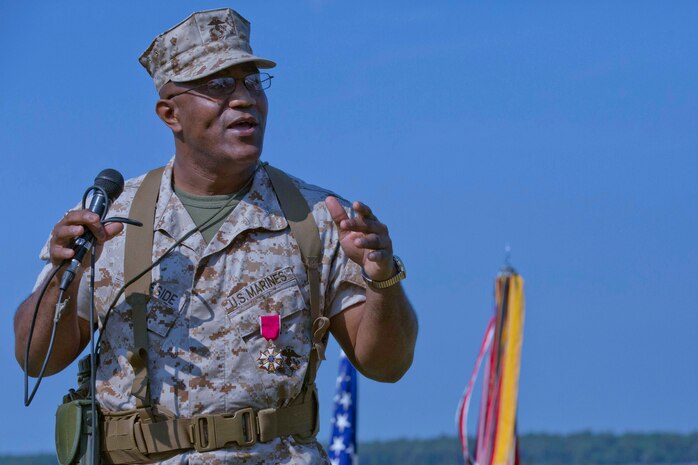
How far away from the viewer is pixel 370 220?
5672mm

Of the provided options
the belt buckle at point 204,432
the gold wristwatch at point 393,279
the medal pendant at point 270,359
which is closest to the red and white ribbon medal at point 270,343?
the medal pendant at point 270,359

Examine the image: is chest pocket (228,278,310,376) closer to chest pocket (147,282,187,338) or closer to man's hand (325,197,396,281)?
chest pocket (147,282,187,338)

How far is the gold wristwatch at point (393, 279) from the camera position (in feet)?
19.4

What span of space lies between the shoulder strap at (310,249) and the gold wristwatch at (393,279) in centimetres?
32

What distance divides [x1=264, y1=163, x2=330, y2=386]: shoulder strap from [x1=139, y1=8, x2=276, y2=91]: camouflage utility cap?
605mm

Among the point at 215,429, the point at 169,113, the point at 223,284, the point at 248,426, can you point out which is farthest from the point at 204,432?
the point at 169,113

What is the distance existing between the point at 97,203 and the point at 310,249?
1.05 meters

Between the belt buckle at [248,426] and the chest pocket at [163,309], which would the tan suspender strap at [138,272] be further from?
the belt buckle at [248,426]

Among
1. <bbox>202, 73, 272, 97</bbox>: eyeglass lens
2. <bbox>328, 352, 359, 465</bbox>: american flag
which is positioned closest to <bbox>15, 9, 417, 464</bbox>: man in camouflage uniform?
<bbox>202, 73, 272, 97</bbox>: eyeglass lens

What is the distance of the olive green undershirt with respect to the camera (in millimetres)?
6293

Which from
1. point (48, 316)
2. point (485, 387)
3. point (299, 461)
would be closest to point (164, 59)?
point (48, 316)

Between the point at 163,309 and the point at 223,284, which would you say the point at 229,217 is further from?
the point at 163,309

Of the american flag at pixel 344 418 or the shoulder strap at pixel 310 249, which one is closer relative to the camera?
the shoulder strap at pixel 310 249

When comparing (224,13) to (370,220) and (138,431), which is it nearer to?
(370,220)
